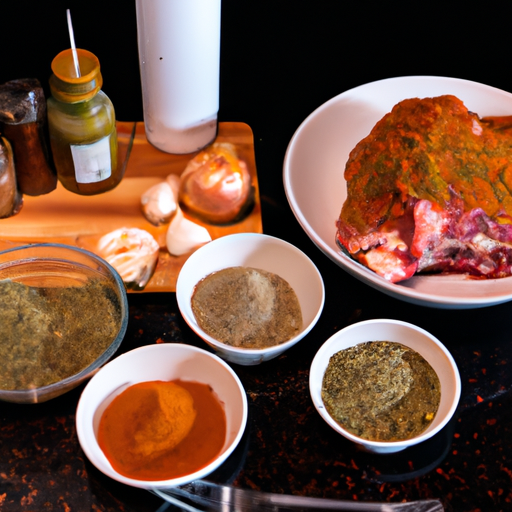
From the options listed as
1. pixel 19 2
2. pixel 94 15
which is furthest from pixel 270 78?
pixel 19 2

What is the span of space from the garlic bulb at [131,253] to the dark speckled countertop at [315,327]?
4 centimetres

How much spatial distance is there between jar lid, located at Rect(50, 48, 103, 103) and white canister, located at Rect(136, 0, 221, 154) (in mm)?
126

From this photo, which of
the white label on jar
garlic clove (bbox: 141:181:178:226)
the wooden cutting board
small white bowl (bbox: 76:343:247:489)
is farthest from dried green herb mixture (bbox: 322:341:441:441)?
the white label on jar

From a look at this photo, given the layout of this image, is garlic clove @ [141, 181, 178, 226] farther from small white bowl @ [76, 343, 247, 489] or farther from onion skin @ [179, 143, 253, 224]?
small white bowl @ [76, 343, 247, 489]

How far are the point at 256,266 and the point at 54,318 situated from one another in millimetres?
347

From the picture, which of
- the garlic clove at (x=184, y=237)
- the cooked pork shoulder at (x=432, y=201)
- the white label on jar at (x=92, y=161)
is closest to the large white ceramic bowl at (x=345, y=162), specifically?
the cooked pork shoulder at (x=432, y=201)

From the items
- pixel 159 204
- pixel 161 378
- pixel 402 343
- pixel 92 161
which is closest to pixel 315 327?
pixel 402 343

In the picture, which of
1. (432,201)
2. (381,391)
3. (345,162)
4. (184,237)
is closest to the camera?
(381,391)

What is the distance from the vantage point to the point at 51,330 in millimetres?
863

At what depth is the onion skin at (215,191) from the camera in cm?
109

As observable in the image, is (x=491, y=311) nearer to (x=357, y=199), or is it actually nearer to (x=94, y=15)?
(x=357, y=199)

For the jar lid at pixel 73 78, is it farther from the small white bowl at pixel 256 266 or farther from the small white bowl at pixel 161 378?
the small white bowl at pixel 161 378

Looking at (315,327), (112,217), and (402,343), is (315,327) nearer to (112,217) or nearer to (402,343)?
(402,343)

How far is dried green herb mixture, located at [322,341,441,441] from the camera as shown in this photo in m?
0.81
